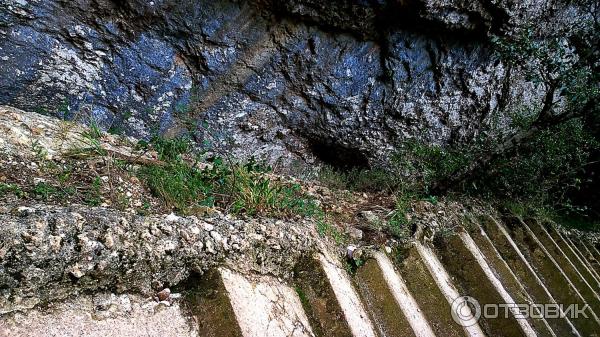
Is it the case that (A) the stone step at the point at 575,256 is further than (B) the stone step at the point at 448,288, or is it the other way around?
(A) the stone step at the point at 575,256

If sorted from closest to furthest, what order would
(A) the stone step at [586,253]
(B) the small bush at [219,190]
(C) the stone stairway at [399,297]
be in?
1. (C) the stone stairway at [399,297]
2. (B) the small bush at [219,190]
3. (A) the stone step at [586,253]

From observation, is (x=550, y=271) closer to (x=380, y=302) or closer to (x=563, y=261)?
(x=563, y=261)

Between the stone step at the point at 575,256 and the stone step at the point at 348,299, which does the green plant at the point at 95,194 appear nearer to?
the stone step at the point at 348,299

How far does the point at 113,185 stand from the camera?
2064mm

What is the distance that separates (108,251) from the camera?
1.43 m

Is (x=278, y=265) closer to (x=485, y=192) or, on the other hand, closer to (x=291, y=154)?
(x=291, y=154)

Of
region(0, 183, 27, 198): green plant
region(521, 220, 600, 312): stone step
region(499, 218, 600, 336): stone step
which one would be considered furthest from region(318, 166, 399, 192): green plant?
region(0, 183, 27, 198): green plant

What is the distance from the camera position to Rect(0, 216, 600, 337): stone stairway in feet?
4.94

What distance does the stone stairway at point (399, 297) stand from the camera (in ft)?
4.94

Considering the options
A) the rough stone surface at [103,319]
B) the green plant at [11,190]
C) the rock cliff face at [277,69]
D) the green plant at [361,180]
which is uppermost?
the rock cliff face at [277,69]

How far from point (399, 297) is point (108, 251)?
1.55 metres

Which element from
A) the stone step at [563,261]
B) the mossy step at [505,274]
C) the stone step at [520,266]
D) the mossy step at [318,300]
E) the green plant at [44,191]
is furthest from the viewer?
the stone step at [563,261]

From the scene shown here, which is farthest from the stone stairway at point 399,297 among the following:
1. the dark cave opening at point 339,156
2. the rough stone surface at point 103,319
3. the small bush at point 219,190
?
the dark cave opening at point 339,156

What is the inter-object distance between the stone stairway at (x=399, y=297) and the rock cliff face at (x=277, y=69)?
136 cm
